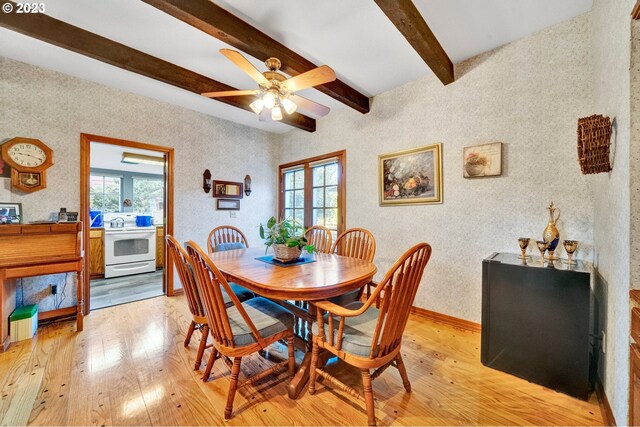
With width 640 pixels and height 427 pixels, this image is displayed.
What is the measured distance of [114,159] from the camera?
4.96 meters

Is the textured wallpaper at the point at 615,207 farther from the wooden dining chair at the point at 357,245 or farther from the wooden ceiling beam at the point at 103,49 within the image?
the wooden ceiling beam at the point at 103,49

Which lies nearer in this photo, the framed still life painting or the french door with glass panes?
the framed still life painting

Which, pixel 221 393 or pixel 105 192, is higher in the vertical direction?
pixel 105 192

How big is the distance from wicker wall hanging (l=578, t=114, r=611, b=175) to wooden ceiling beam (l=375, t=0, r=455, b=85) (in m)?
1.16

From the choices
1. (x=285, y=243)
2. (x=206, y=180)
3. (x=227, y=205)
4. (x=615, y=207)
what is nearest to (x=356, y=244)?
(x=285, y=243)

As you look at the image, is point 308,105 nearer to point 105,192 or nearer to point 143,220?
point 143,220

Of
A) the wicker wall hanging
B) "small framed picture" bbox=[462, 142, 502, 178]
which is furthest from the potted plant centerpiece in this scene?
the wicker wall hanging

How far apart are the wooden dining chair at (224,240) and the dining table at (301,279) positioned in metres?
0.64

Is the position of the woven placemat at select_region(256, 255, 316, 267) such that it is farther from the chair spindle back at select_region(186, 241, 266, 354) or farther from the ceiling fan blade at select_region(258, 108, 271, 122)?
the ceiling fan blade at select_region(258, 108, 271, 122)

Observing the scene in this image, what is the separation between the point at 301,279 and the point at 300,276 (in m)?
0.07

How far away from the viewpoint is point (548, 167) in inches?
80.5

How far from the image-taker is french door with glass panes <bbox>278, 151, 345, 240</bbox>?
3645 mm

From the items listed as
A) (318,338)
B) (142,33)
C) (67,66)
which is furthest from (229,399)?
(67,66)

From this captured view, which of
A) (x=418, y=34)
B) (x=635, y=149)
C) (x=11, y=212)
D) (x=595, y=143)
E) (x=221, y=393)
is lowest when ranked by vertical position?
(x=221, y=393)
